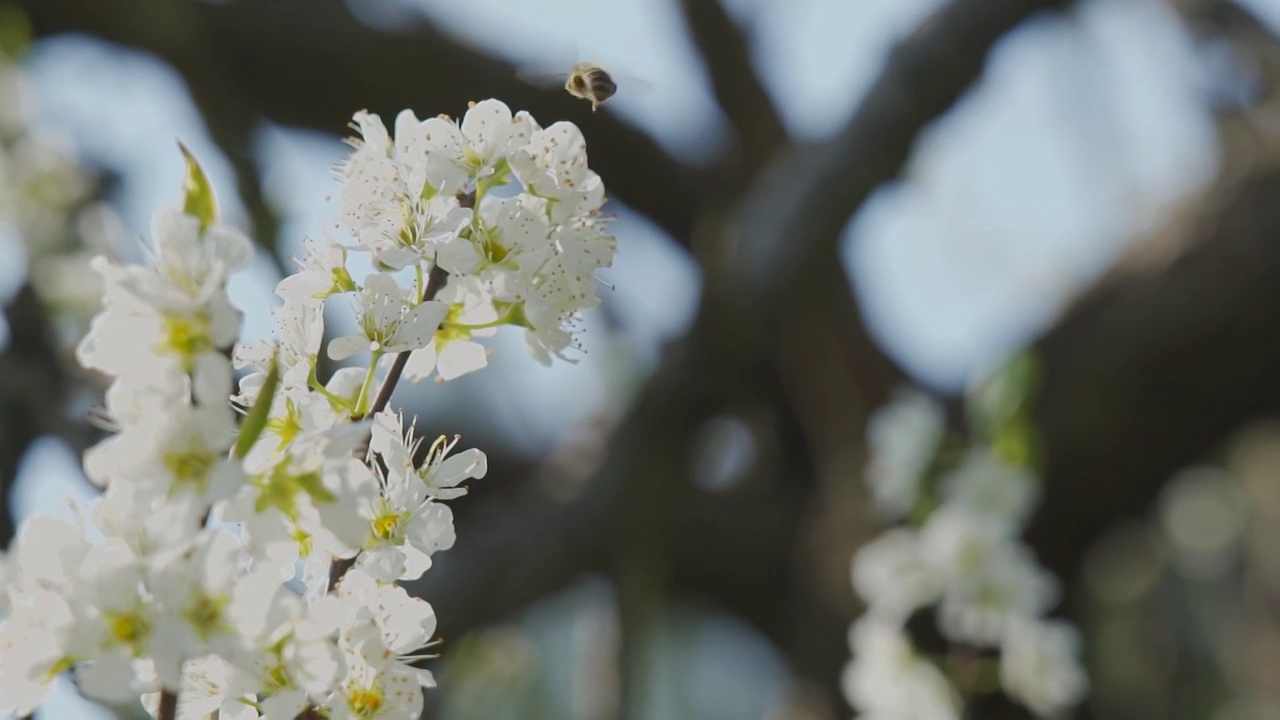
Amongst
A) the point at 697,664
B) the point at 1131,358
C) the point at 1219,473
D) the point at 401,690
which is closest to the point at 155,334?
the point at 401,690

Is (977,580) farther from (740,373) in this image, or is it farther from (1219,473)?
(1219,473)

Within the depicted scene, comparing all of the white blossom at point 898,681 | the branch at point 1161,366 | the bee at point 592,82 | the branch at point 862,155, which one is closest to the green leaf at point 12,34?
the branch at point 862,155

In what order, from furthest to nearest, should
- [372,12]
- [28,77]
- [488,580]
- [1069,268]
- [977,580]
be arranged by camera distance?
1. [1069,268]
2. [372,12]
3. [28,77]
4. [488,580]
5. [977,580]

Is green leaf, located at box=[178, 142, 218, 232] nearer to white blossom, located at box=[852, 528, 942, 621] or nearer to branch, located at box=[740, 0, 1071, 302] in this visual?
white blossom, located at box=[852, 528, 942, 621]

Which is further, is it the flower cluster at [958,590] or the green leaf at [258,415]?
the flower cluster at [958,590]

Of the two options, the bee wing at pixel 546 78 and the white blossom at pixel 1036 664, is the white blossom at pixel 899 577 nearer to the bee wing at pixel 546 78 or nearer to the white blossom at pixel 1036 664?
the white blossom at pixel 1036 664

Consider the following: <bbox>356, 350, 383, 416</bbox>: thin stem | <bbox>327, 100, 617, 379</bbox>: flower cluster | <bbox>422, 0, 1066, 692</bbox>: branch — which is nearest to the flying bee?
<bbox>327, 100, 617, 379</bbox>: flower cluster
